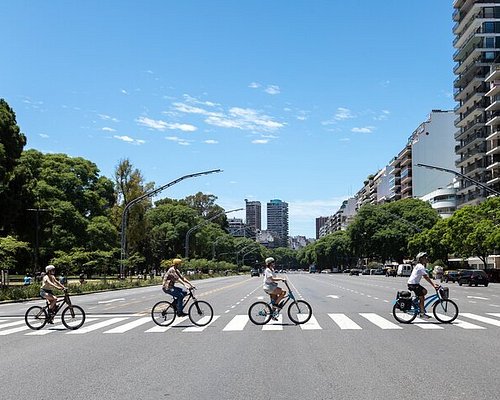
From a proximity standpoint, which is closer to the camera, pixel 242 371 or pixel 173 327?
pixel 242 371

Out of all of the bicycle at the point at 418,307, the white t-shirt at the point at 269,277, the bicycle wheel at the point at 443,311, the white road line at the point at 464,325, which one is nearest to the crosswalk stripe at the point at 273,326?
the white t-shirt at the point at 269,277

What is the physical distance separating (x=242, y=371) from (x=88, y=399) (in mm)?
2719

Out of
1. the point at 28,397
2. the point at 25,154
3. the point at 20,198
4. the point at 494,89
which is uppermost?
the point at 494,89

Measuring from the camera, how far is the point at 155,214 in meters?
116

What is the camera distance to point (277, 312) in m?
17.1

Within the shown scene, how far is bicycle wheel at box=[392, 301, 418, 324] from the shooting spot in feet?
55.2

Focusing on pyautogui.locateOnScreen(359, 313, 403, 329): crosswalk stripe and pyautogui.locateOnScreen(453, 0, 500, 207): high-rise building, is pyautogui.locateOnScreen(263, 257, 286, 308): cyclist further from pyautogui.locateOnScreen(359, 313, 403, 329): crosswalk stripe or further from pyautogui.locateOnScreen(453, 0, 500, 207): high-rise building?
pyautogui.locateOnScreen(453, 0, 500, 207): high-rise building

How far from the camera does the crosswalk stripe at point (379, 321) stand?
16409mm

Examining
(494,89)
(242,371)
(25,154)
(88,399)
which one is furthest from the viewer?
(494,89)

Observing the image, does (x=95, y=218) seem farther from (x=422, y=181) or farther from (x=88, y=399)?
(x=422, y=181)

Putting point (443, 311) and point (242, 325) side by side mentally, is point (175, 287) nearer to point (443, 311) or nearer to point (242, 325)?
point (242, 325)

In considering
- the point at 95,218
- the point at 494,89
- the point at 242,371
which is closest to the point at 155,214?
the point at 95,218

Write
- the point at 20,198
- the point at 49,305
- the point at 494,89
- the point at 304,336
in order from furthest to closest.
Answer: the point at 494,89 → the point at 20,198 → the point at 49,305 → the point at 304,336

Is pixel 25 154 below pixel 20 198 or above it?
above
